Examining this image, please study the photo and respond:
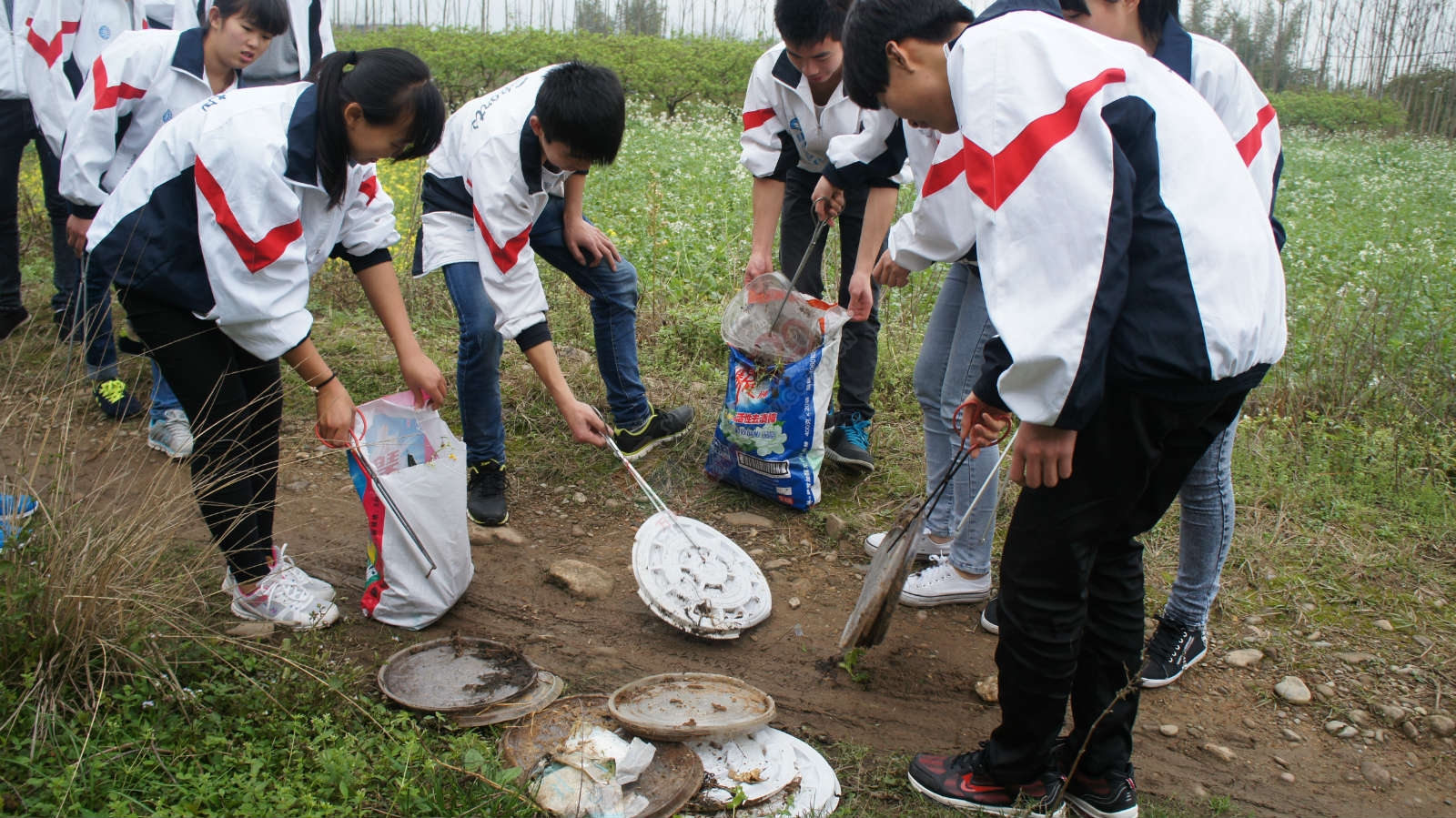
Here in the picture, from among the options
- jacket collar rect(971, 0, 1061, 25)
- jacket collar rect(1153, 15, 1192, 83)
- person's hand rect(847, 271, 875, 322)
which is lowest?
person's hand rect(847, 271, 875, 322)

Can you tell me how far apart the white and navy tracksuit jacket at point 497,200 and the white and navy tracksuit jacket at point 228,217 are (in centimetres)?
62

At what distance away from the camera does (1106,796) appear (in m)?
1.99

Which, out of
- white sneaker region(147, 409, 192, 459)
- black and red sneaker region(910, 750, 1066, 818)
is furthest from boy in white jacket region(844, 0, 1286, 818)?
white sneaker region(147, 409, 192, 459)

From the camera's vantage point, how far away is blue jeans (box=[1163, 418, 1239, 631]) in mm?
2328

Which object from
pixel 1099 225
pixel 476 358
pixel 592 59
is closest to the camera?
pixel 1099 225

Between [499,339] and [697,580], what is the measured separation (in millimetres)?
1000

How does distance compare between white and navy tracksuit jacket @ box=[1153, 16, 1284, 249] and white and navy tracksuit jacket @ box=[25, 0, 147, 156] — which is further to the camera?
white and navy tracksuit jacket @ box=[25, 0, 147, 156]

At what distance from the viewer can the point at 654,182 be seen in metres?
7.21

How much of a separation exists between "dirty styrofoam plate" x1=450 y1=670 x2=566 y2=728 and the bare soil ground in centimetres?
Answer: 11

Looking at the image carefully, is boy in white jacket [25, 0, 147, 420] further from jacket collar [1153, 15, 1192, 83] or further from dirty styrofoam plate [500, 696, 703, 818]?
jacket collar [1153, 15, 1192, 83]

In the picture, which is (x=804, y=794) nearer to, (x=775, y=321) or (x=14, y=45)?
(x=775, y=321)

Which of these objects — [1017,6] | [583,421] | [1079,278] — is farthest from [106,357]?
[1079,278]

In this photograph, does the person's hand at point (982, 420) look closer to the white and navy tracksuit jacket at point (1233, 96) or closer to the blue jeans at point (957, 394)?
the blue jeans at point (957, 394)

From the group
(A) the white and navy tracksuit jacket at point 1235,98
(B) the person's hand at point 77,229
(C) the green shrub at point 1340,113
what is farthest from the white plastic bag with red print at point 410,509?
(C) the green shrub at point 1340,113
